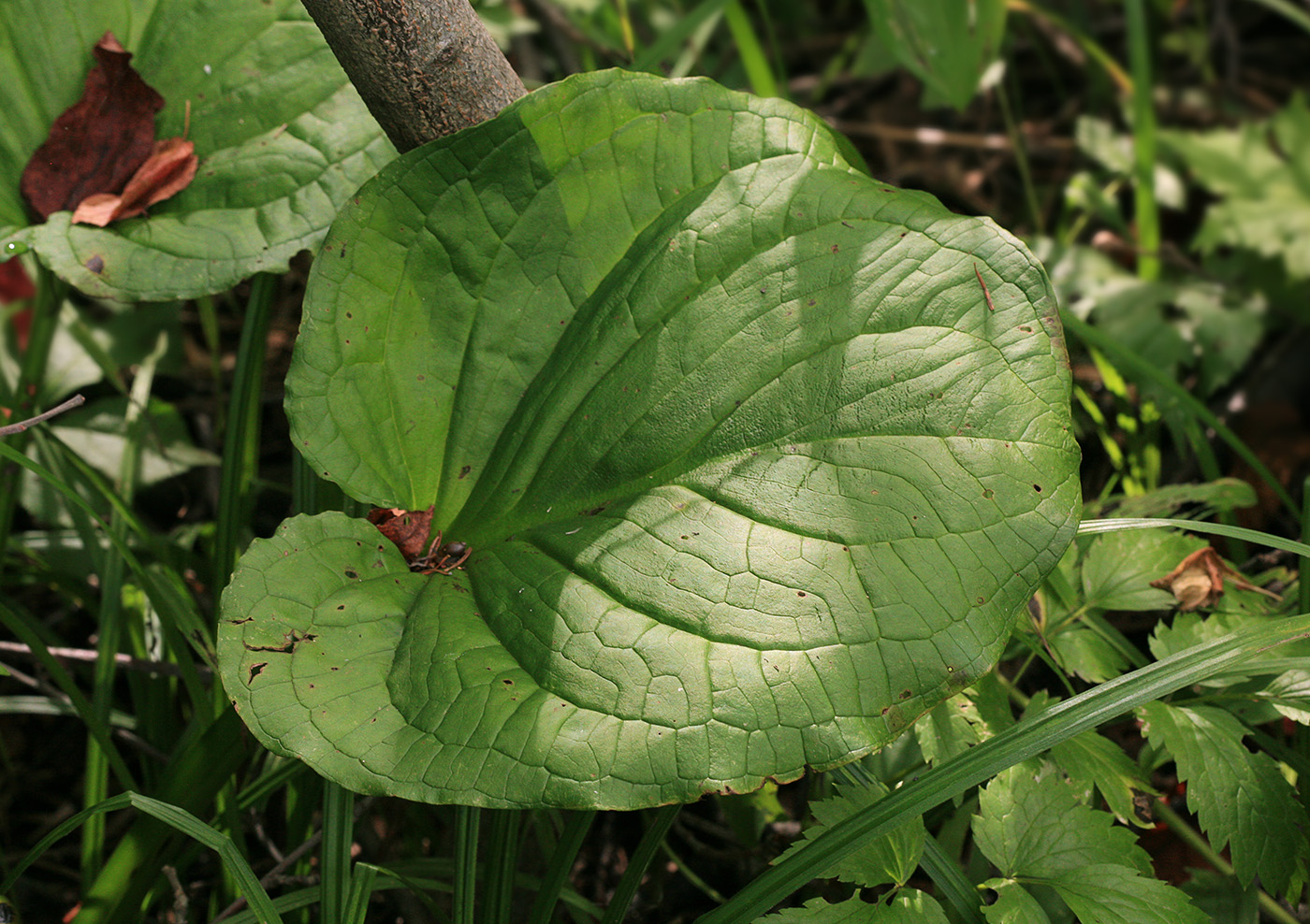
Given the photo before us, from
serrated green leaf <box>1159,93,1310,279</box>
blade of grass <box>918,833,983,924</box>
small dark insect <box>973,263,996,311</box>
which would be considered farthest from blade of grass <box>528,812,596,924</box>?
serrated green leaf <box>1159,93,1310,279</box>

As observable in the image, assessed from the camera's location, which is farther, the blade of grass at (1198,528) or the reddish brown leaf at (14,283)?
the reddish brown leaf at (14,283)

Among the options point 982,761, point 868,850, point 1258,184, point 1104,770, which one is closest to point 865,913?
point 868,850

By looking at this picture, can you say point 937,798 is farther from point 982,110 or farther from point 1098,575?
point 982,110

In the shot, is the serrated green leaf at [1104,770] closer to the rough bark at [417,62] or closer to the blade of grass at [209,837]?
the blade of grass at [209,837]

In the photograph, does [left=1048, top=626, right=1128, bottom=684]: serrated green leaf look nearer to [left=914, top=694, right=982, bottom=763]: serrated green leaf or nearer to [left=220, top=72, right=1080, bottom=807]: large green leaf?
[left=914, top=694, right=982, bottom=763]: serrated green leaf

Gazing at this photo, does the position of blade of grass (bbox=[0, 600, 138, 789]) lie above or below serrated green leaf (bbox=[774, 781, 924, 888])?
above

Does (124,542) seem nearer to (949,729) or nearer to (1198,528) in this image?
(949,729)

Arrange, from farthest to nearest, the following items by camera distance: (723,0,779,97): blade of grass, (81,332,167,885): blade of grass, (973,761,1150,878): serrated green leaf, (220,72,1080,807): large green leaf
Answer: (723,0,779,97): blade of grass
(81,332,167,885): blade of grass
(973,761,1150,878): serrated green leaf
(220,72,1080,807): large green leaf

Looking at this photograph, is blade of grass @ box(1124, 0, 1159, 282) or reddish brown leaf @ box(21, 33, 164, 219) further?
blade of grass @ box(1124, 0, 1159, 282)


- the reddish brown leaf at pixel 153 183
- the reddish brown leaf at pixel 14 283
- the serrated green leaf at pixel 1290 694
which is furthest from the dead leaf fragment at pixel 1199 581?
the reddish brown leaf at pixel 14 283
